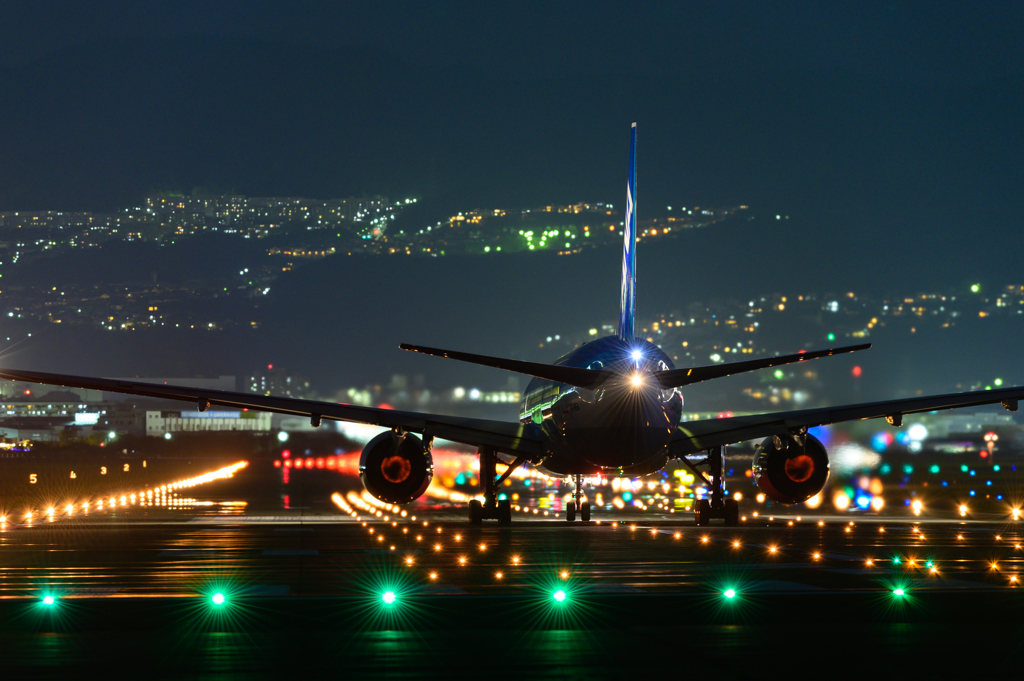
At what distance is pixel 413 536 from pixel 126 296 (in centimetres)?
8921

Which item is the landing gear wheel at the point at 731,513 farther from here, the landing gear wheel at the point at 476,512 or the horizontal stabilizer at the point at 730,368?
the landing gear wheel at the point at 476,512

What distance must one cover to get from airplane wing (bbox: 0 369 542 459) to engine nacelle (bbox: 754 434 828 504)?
267 inches

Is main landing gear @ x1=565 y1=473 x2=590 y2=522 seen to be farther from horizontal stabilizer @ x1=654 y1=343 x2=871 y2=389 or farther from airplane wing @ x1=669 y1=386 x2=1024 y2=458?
horizontal stabilizer @ x1=654 y1=343 x2=871 y2=389

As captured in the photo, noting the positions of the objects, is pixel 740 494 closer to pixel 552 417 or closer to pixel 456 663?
pixel 552 417

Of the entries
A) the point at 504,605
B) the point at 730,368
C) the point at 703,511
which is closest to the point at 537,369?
the point at 730,368

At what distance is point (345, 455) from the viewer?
5041cm

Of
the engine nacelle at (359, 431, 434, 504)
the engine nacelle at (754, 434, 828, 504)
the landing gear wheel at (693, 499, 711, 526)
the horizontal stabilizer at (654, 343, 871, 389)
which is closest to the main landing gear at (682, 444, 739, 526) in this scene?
the landing gear wheel at (693, 499, 711, 526)

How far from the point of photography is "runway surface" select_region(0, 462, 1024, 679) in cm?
924

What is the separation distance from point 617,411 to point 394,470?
6.45 meters

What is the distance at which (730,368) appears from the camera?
25531 millimetres

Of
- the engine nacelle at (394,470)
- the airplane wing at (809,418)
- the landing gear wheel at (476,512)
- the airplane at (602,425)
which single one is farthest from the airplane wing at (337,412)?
the airplane wing at (809,418)

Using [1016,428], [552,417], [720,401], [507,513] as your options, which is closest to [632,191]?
[552,417]

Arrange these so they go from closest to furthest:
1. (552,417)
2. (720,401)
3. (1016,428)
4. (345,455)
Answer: (552,417), (345,455), (1016,428), (720,401)

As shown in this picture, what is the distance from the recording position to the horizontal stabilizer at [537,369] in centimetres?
2430
